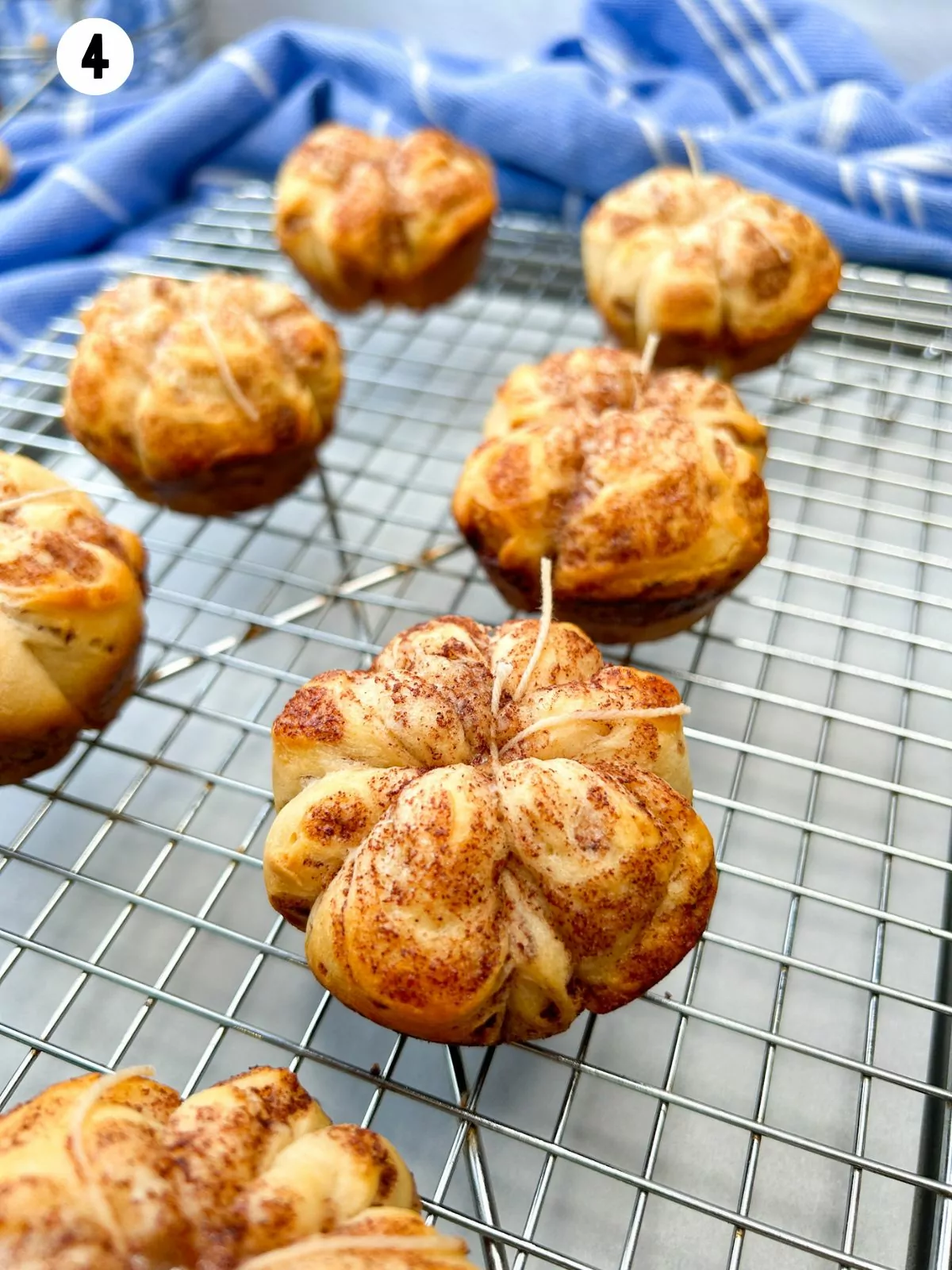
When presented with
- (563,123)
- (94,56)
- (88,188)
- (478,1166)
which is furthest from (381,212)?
(478,1166)

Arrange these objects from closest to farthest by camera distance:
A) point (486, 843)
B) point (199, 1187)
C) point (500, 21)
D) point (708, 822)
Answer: point (199, 1187) < point (486, 843) < point (708, 822) < point (500, 21)

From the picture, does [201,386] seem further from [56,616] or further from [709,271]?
[709,271]

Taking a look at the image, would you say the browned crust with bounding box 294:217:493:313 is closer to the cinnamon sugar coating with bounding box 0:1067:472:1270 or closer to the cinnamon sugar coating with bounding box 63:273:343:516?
the cinnamon sugar coating with bounding box 63:273:343:516

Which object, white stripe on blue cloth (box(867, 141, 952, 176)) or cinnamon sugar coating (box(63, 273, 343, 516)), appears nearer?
cinnamon sugar coating (box(63, 273, 343, 516))

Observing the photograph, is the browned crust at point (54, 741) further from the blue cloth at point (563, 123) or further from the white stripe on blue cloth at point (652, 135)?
the white stripe on blue cloth at point (652, 135)

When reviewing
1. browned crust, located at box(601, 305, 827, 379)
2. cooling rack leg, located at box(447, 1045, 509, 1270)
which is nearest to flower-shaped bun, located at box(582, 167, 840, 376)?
browned crust, located at box(601, 305, 827, 379)

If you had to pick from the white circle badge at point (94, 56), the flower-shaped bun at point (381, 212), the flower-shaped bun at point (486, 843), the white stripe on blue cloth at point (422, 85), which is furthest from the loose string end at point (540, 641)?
the white circle badge at point (94, 56)

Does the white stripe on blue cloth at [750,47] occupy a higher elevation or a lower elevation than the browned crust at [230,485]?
higher
